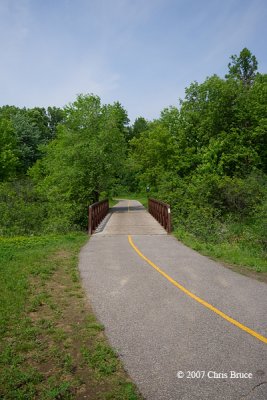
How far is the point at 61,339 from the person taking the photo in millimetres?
5605

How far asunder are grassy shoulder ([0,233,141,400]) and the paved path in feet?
0.88

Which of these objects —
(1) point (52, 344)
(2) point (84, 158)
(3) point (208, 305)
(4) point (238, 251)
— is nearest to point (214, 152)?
(2) point (84, 158)

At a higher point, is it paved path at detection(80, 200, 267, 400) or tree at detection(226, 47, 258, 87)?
tree at detection(226, 47, 258, 87)

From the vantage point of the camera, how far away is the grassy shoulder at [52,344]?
4.23m

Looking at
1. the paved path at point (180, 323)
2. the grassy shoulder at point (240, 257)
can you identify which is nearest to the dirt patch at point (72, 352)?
the paved path at point (180, 323)

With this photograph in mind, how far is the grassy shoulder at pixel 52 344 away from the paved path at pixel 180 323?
0.27 metres

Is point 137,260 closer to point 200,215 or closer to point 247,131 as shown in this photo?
point 200,215

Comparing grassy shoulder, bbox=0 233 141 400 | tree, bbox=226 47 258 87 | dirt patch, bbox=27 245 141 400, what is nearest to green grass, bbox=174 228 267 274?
grassy shoulder, bbox=0 233 141 400

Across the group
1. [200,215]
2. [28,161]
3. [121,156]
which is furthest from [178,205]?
[28,161]

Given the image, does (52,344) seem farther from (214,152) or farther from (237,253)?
(214,152)

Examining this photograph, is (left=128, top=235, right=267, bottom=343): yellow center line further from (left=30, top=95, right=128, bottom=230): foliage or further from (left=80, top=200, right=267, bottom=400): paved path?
(left=30, top=95, right=128, bottom=230): foliage

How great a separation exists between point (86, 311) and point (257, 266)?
19.4 feet

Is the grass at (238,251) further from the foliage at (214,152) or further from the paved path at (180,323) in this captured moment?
the foliage at (214,152)

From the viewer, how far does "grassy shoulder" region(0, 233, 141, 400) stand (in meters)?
4.23
